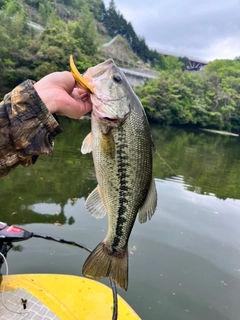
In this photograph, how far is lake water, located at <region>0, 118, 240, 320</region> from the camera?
4828 mm

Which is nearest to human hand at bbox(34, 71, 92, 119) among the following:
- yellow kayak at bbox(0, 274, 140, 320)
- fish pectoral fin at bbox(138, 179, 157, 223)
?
fish pectoral fin at bbox(138, 179, 157, 223)

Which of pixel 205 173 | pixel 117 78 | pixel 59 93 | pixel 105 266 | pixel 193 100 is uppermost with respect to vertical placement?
pixel 117 78

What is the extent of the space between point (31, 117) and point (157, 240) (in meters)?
5.27

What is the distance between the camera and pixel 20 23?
31.8 m

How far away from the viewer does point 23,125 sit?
5.49 ft

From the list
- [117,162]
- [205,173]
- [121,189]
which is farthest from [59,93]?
[205,173]

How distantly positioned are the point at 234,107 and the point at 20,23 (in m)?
34.5

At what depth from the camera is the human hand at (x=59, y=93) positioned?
171 centimetres

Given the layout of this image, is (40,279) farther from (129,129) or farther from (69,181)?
(69,181)

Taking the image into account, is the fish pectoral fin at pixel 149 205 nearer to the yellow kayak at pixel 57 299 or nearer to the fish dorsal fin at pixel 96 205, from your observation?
the fish dorsal fin at pixel 96 205

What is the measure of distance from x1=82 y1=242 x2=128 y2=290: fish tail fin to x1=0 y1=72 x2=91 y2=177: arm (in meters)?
0.69

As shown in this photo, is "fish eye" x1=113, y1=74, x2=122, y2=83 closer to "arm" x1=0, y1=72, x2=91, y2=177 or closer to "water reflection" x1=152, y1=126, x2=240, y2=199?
"arm" x1=0, y1=72, x2=91, y2=177

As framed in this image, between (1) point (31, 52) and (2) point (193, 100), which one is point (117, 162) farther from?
(2) point (193, 100)

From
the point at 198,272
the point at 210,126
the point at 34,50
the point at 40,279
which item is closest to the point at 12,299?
the point at 40,279
